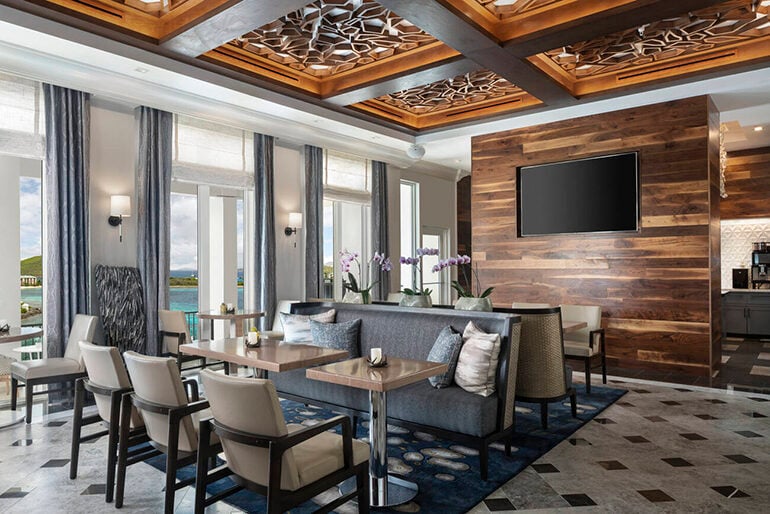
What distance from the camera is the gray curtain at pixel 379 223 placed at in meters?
9.09

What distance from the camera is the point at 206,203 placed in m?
8.09

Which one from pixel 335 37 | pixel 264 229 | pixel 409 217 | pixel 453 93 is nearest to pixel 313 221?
pixel 264 229

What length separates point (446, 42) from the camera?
479 centimetres

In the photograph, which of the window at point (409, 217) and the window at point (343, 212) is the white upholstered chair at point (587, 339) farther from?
the window at point (409, 217)

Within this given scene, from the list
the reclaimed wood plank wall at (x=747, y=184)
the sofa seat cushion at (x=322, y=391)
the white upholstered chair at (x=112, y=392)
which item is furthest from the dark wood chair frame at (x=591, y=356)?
the reclaimed wood plank wall at (x=747, y=184)

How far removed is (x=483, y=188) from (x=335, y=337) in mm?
4127

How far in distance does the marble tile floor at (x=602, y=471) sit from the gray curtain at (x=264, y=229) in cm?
297

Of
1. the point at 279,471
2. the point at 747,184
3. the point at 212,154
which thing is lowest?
the point at 279,471

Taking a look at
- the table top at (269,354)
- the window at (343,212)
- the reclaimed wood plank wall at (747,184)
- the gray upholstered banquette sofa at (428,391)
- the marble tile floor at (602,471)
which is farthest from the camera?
the reclaimed wood plank wall at (747,184)

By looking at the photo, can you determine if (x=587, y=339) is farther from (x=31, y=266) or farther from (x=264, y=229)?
(x=31, y=266)

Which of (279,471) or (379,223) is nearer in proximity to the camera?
(279,471)

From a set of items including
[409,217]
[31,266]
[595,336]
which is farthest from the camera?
[409,217]

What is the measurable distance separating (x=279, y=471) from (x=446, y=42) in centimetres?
393

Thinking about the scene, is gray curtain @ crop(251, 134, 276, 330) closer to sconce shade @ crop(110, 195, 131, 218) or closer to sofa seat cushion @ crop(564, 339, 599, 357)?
sconce shade @ crop(110, 195, 131, 218)
